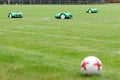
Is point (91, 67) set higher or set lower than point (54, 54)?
higher

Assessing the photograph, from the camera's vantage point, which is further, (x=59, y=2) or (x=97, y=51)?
(x=59, y=2)

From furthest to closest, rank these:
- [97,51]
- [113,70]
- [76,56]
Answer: [97,51] → [76,56] → [113,70]

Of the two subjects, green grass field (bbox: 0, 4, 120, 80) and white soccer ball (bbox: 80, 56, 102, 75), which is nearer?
white soccer ball (bbox: 80, 56, 102, 75)

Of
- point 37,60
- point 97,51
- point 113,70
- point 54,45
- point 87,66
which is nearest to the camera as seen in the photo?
point 87,66

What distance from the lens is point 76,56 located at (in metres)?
12.0

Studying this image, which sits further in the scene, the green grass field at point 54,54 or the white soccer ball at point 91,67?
the green grass field at point 54,54

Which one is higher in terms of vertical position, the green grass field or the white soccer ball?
the white soccer ball

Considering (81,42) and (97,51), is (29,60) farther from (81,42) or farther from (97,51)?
(81,42)

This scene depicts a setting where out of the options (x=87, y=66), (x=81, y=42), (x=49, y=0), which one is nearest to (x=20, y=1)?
(x=49, y=0)

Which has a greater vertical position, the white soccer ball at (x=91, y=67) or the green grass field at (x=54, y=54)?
the white soccer ball at (x=91, y=67)

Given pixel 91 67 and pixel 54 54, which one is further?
pixel 54 54

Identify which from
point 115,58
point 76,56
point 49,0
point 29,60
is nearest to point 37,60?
point 29,60

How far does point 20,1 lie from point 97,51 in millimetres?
91614

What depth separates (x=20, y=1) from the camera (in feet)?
340
